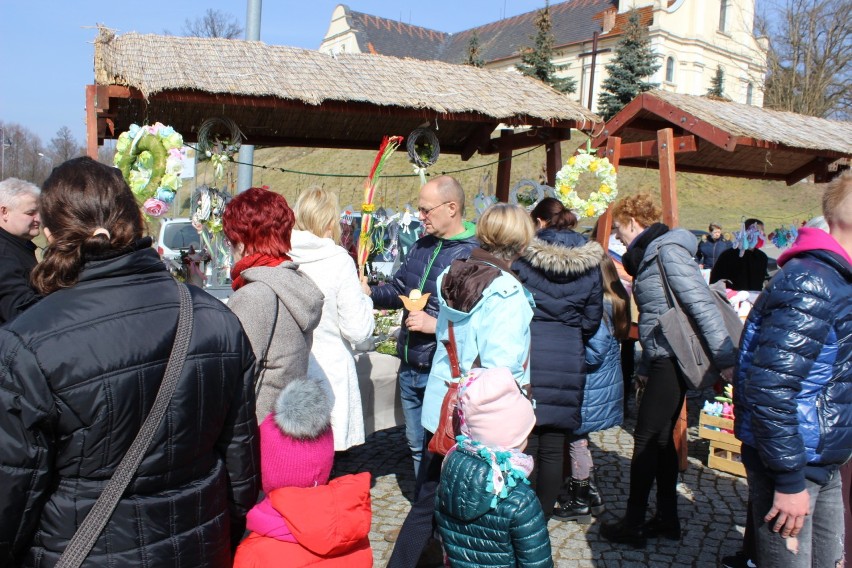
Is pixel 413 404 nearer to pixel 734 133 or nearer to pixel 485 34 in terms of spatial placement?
pixel 734 133

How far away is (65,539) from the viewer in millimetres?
1498

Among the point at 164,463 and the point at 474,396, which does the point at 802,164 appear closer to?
the point at 474,396

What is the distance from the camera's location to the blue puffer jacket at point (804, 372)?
6.46 ft

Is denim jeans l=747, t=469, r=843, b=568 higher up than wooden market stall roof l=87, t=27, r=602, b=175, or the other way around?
wooden market stall roof l=87, t=27, r=602, b=175

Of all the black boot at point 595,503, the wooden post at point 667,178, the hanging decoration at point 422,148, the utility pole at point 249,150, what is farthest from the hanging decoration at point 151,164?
the wooden post at point 667,178

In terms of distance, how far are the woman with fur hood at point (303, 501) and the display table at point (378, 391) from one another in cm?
215

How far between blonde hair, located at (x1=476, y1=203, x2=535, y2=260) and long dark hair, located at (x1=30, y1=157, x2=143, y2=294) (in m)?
1.67

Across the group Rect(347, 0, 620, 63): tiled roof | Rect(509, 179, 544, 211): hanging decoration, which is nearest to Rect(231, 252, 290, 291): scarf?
Rect(509, 179, 544, 211): hanging decoration

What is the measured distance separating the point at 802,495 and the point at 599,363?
1805 millimetres

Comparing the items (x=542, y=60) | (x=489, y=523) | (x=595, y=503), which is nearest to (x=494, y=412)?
(x=489, y=523)

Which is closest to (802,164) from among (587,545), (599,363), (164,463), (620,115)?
(620,115)

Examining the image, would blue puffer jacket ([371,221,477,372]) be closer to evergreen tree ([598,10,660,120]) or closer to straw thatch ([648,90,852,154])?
straw thatch ([648,90,852,154])

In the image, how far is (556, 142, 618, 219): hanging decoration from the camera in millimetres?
5250

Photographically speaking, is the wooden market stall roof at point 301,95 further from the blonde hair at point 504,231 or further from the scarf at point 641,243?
the blonde hair at point 504,231
